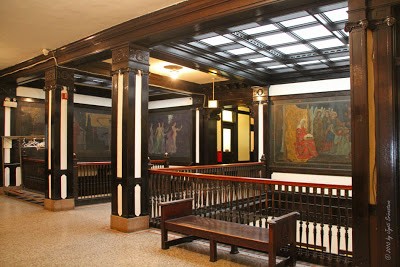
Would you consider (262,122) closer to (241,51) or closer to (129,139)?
(241,51)

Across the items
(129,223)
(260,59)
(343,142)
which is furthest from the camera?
(343,142)

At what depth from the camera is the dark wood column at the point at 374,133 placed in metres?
3.30

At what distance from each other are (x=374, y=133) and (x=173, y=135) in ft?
30.3

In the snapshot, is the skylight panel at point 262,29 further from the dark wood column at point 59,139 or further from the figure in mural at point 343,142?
the dark wood column at point 59,139

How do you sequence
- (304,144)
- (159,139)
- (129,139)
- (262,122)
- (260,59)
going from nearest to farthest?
(129,139), (260,59), (304,144), (262,122), (159,139)

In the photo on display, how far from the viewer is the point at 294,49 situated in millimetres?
7039

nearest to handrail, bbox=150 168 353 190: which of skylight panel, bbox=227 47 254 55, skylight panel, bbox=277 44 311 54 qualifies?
skylight panel, bbox=227 47 254 55

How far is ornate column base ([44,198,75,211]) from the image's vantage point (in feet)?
24.3

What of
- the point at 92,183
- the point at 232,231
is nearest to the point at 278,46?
the point at 232,231

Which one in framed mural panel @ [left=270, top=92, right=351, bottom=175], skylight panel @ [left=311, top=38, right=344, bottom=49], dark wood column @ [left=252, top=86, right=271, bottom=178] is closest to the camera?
skylight panel @ [left=311, top=38, right=344, bottom=49]

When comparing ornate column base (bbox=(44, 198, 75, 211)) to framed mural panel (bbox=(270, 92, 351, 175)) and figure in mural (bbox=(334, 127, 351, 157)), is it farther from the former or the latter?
figure in mural (bbox=(334, 127, 351, 157))

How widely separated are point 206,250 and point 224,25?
3231 mm

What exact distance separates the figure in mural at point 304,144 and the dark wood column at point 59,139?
5.81 m

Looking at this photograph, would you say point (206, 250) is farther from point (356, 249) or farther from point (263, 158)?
point (263, 158)
